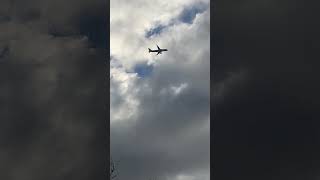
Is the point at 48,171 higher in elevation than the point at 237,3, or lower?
lower

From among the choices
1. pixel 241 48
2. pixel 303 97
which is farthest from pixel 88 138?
pixel 303 97

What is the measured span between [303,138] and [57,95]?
16357mm

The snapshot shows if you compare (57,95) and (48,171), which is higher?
(57,95)

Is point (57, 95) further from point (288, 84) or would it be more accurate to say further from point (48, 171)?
point (288, 84)

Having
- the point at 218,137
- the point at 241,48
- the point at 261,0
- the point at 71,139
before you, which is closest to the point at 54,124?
the point at 71,139

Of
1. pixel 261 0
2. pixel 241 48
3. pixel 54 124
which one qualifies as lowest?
pixel 54 124

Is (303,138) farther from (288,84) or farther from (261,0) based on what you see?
(261,0)

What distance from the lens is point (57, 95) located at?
36.8m

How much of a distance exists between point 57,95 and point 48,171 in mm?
4975

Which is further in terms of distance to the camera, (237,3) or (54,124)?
(237,3)

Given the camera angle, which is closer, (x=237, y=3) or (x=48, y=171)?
(x=48, y=171)

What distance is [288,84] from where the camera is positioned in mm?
37062

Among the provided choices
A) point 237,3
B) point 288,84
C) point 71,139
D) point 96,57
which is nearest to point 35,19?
point 96,57

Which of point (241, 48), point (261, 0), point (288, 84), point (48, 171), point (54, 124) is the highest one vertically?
point (261, 0)
